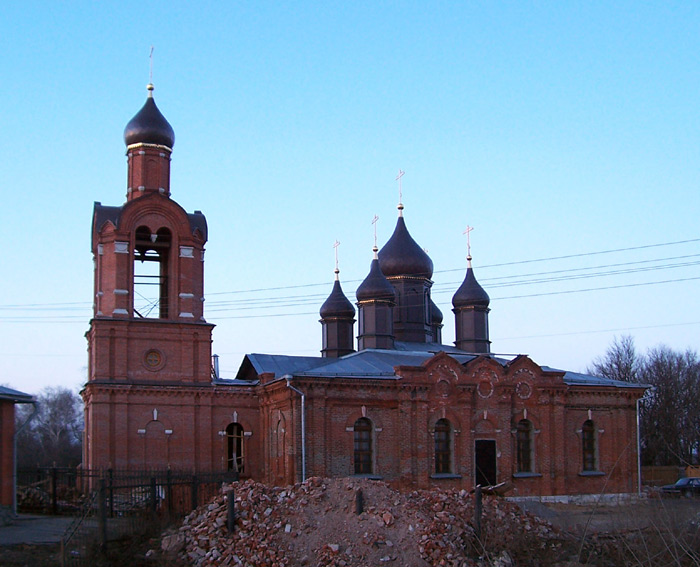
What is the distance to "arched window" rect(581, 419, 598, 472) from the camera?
31.5 metres

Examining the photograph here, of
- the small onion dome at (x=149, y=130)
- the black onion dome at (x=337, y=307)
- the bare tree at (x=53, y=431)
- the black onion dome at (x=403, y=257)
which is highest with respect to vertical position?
the small onion dome at (x=149, y=130)

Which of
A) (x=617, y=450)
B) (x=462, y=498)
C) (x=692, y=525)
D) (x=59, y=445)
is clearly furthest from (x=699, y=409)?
(x=59, y=445)

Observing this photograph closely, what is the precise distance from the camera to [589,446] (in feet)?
104

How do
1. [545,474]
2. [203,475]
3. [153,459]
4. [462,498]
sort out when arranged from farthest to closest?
1. [545,474]
2. [153,459]
3. [203,475]
4. [462,498]

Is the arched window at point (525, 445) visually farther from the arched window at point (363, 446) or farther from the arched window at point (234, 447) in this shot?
the arched window at point (234, 447)

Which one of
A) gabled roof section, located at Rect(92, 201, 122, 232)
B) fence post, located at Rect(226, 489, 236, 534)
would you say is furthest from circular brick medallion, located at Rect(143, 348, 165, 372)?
fence post, located at Rect(226, 489, 236, 534)

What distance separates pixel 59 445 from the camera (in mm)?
69688

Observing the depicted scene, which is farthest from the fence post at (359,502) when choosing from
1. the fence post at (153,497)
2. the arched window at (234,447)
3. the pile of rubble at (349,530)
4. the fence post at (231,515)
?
the arched window at (234,447)

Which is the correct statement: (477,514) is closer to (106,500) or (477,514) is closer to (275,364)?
(106,500)

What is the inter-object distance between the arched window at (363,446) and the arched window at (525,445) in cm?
513

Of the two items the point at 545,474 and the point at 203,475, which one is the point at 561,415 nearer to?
the point at 545,474

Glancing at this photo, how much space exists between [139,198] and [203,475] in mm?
10296

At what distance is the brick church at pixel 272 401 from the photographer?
27.7 m

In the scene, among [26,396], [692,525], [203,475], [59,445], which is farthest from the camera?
[59,445]
